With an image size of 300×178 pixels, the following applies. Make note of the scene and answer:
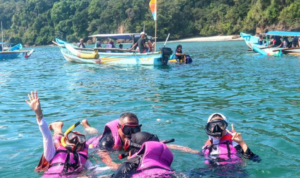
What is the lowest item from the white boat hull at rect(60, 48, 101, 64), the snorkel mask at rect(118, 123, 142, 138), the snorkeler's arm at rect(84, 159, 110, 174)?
the snorkeler's arm at rect(84, 159, 110, 174)

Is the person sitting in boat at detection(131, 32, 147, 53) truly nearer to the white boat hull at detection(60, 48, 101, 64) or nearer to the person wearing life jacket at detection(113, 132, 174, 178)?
the white boat hull at detection(60, 48, 101, 64)

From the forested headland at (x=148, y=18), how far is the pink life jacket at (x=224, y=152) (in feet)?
190

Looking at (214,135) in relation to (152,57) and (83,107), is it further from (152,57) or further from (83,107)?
(152,57)

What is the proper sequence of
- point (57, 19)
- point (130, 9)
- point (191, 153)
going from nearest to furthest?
point (191, 153), point (130, 9), point (57, 19)

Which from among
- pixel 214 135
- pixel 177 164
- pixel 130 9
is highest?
pixel 130 9

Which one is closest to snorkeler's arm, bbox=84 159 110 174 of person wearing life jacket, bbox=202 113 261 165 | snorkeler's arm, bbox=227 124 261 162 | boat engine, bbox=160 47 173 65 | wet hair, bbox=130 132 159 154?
wet hair, bbox=130 132 159 154

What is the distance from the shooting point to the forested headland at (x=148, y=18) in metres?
63.5

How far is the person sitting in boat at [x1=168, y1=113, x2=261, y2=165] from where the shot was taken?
5.27 meters

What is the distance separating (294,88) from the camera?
39.8ft

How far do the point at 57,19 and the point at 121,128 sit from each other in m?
111

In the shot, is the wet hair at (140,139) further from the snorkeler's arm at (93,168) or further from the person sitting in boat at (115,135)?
the snorkeler's arm at (93,168)

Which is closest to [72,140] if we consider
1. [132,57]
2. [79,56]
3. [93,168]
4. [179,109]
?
[93,168]

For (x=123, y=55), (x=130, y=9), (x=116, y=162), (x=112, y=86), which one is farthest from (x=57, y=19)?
(x=116, y=162)

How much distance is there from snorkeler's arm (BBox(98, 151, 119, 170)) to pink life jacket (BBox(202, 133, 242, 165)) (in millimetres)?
1619
